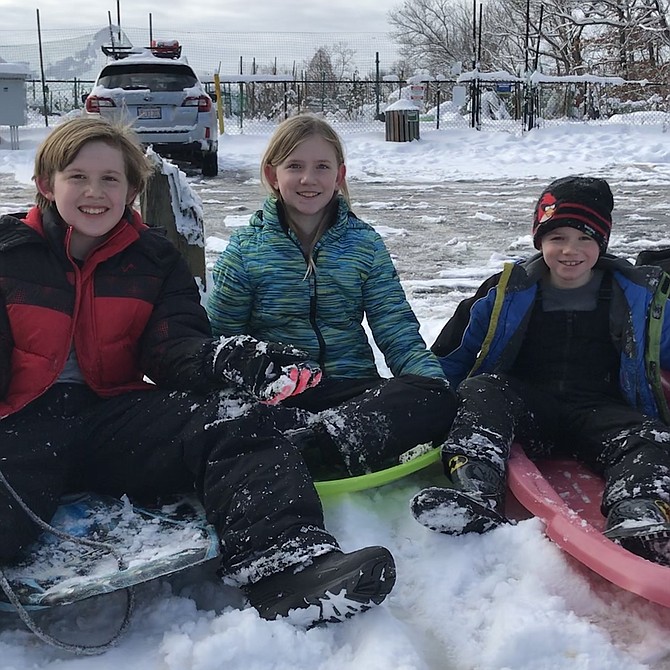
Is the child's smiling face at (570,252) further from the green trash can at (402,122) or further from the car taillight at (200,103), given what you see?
the green trash can at (402,122)

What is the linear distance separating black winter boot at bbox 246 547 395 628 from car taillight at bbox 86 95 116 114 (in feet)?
29.2

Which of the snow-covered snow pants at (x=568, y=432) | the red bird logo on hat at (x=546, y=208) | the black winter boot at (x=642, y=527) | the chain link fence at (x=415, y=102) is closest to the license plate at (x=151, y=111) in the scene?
the chain link fence at (x=415, y=102)

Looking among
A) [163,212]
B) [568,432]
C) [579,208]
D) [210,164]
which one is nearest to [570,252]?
[579,208]

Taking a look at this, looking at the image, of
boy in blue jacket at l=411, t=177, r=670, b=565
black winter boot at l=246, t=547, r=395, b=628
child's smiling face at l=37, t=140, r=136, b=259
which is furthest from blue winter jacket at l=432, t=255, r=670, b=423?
child's smiling face at l=37, t=140, r=136, b=259

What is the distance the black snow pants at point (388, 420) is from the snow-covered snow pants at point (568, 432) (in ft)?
0.24

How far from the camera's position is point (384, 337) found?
265 centimetres

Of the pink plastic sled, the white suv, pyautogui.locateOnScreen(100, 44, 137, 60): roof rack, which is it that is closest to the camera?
the pink plastic sled

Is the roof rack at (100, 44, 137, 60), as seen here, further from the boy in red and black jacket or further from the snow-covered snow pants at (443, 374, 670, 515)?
the snow-covered snow pants at (443, 374, 670, 515)

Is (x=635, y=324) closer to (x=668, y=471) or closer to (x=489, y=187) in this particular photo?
(x=668, y=471)

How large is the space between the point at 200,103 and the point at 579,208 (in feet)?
26.9

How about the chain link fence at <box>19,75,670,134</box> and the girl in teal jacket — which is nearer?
the girl in teal jacket

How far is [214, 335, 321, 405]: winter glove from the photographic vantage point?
1876 millimetres

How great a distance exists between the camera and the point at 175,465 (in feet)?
6.57

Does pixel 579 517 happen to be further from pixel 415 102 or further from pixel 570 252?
pixel 415 102
